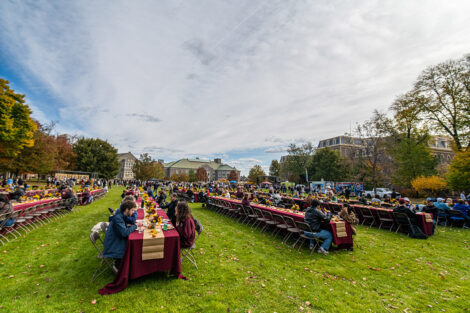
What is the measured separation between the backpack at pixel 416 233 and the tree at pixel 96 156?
52.5m

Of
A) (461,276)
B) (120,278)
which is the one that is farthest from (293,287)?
(461,276)

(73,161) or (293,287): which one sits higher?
(73,161)

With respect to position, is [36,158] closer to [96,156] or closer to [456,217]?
[96,156]

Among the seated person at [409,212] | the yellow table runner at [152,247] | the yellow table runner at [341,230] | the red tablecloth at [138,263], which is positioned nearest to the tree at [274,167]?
the seated person at [409,212]

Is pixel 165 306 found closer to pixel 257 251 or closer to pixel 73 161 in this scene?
pixel 257 251

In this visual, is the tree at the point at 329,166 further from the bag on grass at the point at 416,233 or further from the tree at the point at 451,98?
the bag on grass at the point at 416,233

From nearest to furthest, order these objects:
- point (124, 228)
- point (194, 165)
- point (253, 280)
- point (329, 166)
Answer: point (124, 228) < point (253, 280) < point (329, 166) < point (194, 165)

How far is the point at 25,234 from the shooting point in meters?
6.82

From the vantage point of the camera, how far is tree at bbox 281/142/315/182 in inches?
2281

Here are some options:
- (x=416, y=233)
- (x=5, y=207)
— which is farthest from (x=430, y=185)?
(x=5, y=207)

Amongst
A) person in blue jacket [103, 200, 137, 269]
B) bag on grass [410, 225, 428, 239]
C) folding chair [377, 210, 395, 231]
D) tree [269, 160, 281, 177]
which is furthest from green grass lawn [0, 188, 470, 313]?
tree [269, 160, 281, 177]

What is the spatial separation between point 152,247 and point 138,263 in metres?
0.35

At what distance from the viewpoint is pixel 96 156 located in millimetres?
45750

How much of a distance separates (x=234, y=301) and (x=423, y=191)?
31045 mm
